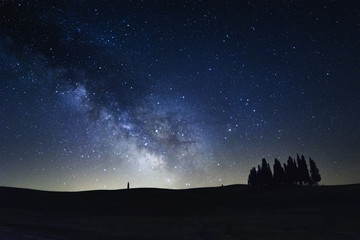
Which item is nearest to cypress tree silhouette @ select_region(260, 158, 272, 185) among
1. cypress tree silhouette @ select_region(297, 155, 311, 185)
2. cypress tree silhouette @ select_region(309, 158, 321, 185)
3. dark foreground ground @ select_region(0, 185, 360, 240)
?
cypress tree silhouette @ select_region(297, 155, 311, 185)

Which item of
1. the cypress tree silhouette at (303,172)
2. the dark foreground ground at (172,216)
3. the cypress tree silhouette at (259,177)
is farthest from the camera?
the cypress tree silhouette at (259,177)

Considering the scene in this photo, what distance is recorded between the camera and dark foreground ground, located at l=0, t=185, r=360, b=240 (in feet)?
62.7

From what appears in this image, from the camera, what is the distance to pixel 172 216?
1452 inches

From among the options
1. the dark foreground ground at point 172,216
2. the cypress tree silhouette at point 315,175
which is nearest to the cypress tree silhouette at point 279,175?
the cypress tree silhouette at point 315,175

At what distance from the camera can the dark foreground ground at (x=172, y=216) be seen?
19125mm

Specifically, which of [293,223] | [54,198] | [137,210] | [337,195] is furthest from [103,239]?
[337,195]

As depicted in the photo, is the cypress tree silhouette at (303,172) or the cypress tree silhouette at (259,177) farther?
the cypress tree silhouette at (259,177)

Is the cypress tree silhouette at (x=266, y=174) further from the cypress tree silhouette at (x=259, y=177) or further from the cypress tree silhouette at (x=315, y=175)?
the cypress tree silhouette at (x=315, y=175)

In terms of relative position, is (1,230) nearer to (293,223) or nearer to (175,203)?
(293,223)

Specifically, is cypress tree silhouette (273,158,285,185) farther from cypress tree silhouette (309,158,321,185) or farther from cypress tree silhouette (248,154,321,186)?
cypress tree silhouette (309,158,321,185)

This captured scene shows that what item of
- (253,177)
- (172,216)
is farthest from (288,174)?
(172,216)

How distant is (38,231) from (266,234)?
52.8 ft

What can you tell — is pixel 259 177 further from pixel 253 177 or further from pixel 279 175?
pixel 279 175

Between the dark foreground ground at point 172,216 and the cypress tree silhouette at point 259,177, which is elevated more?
the cypress tree silhouette at point 259,177
